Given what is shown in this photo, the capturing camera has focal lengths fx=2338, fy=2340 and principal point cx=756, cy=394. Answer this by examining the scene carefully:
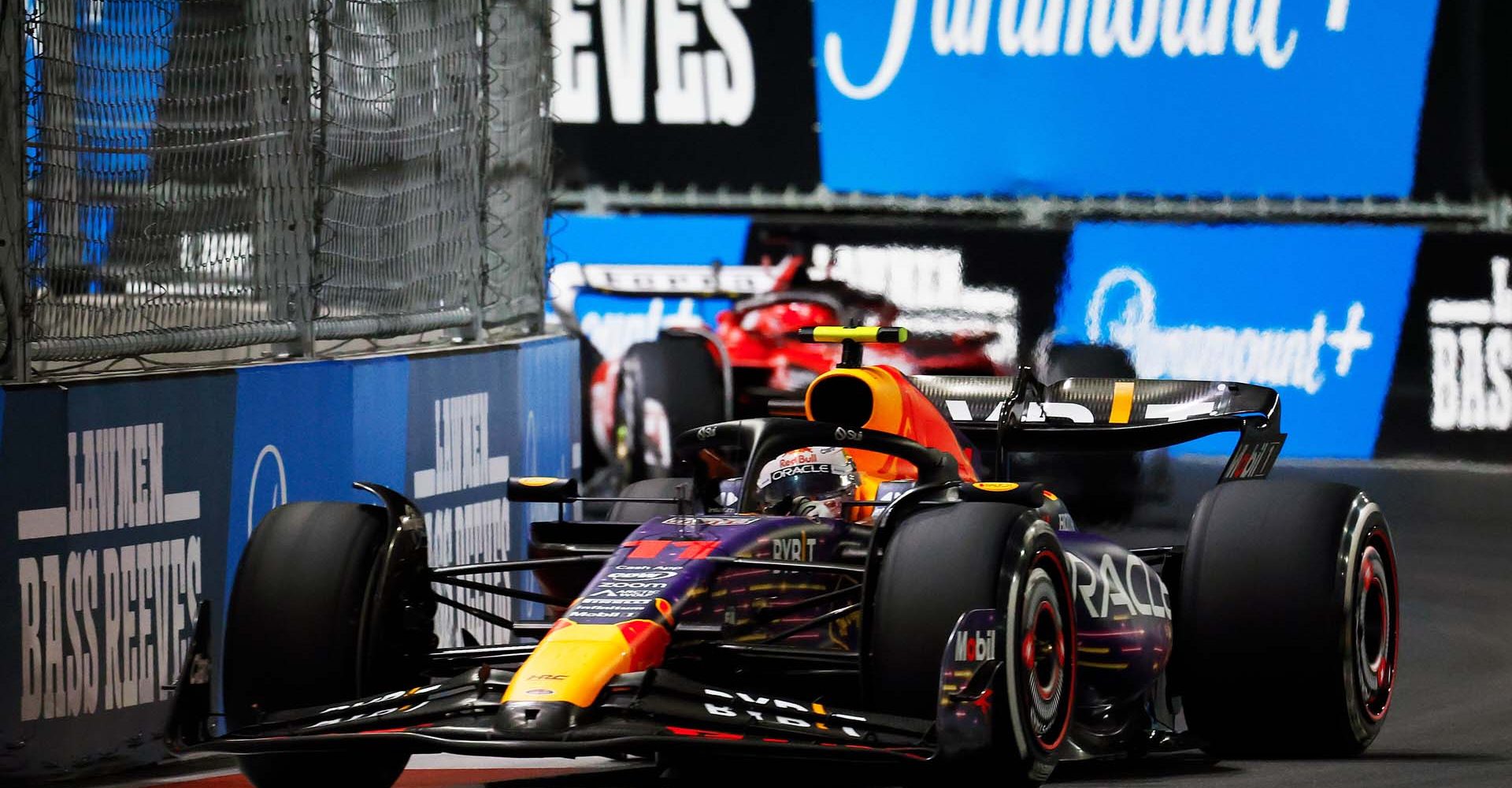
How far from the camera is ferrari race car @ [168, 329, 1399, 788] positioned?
5.54 metres

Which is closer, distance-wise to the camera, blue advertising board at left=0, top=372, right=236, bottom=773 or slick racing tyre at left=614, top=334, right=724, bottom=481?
blue advertising board at left=0, top=372, right=236, bottom=773

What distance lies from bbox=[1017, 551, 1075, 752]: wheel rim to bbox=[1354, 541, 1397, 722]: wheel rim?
1.30m

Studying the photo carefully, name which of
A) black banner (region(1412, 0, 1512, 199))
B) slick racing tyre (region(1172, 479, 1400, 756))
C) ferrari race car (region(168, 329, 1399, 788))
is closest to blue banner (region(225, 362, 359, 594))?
ferrari race car (region(168, 329, 1399, 788))

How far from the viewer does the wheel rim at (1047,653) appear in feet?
19.2

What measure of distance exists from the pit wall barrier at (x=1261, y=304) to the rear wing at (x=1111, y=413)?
5881mm

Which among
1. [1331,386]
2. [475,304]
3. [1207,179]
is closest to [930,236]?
[1207,179]

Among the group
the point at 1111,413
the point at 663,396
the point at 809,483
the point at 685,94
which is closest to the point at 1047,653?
the point at 809,483

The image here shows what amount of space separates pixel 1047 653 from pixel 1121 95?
950 cm

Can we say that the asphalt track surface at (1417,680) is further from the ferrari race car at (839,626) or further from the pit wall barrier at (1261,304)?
the pit wall barrier at (1261,304)

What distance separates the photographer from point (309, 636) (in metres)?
6.19

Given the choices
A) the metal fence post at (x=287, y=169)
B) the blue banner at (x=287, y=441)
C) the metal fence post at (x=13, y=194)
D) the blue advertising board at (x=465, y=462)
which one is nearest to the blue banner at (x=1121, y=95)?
the blue advertising board at (x=465, y=462)

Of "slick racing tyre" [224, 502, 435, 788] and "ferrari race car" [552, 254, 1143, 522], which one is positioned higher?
"ferrari race car" [552, 254, 1143, 522]

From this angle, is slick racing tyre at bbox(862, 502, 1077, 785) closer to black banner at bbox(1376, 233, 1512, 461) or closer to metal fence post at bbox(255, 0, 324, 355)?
metal fence post at bbox(255, 0, 324, 355)

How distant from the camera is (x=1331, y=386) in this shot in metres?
14.1
